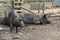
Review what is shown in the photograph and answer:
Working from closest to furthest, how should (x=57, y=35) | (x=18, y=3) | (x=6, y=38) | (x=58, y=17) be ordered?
(x=6, y=38) → (x=57, y=35) → (x=58, y=17) → (x=18, y=3)

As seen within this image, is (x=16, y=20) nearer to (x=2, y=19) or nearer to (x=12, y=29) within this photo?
(x=12, y=29)

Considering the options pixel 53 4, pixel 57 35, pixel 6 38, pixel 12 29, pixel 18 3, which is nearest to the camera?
pixel 6 38

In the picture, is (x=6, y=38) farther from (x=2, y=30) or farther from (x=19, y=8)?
(x=19, y=8)

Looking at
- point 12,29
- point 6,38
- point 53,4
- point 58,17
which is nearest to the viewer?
point 6,38

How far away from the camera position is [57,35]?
312 inches

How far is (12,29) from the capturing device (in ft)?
28.8

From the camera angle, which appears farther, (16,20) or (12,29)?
(12,29)

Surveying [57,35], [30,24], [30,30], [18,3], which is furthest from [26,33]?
[18,3]

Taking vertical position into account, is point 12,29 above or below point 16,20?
below

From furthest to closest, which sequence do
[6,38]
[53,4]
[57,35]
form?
[53,4]
[57,35]
[6,38]

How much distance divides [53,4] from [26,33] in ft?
31.2

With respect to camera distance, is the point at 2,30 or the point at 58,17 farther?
the point at 58,17

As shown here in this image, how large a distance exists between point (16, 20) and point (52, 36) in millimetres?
1453

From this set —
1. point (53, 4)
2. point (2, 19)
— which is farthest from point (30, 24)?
point (53, 4)
